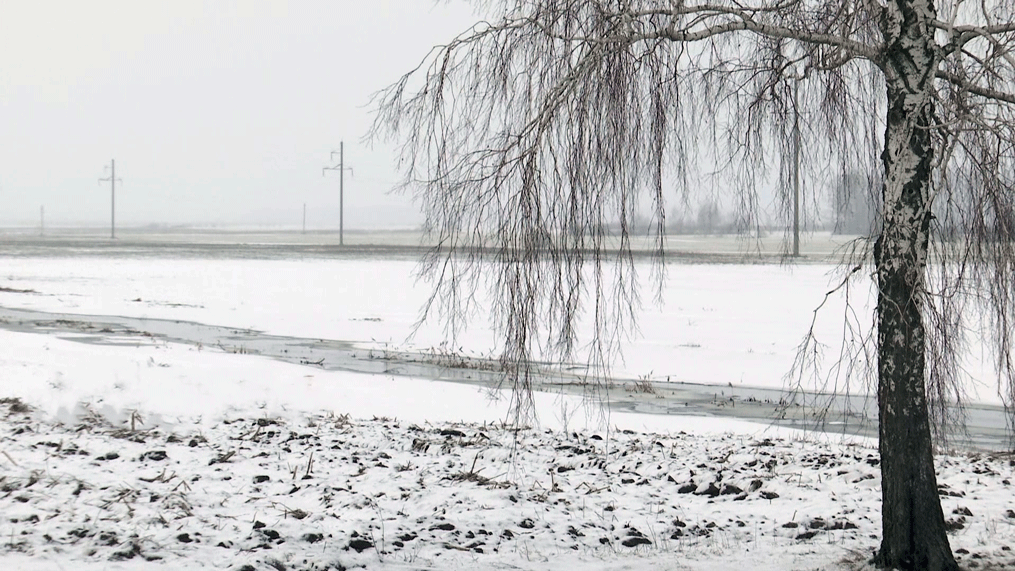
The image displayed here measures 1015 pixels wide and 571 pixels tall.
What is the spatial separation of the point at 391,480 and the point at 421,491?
385 millimetres

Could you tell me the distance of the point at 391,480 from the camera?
7.93 m

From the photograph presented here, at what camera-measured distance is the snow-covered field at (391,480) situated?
6.25 m

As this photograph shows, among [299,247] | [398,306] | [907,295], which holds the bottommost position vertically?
[398,306]

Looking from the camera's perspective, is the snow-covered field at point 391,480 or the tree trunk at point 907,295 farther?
the snow-covered field at point 391,480

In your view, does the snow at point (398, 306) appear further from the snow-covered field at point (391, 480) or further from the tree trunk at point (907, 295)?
the tree trunk at point (907, 295)

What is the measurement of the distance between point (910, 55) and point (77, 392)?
9.52 meters

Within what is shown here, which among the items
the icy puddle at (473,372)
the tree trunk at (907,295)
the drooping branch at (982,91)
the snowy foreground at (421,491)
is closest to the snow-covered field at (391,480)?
the snowy foreground at (421,491)

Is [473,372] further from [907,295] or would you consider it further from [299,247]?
[299,247]

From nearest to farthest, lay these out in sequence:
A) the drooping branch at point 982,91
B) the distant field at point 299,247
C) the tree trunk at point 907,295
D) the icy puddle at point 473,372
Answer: the tree trunk at point 907,295 → the drooping branch at point 982,91 → the icy puddle at point 473,372 → the distant field at point 299,247

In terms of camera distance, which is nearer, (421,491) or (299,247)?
(421,491)

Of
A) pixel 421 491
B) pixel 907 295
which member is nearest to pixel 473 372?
pixel 421 491

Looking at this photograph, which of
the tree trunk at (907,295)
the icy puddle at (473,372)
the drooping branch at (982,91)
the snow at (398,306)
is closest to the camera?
the tree trunk at (907,295)

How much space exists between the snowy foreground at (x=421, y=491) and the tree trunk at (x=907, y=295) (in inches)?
17.8

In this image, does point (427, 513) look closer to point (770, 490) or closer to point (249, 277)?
point (770, 490)
